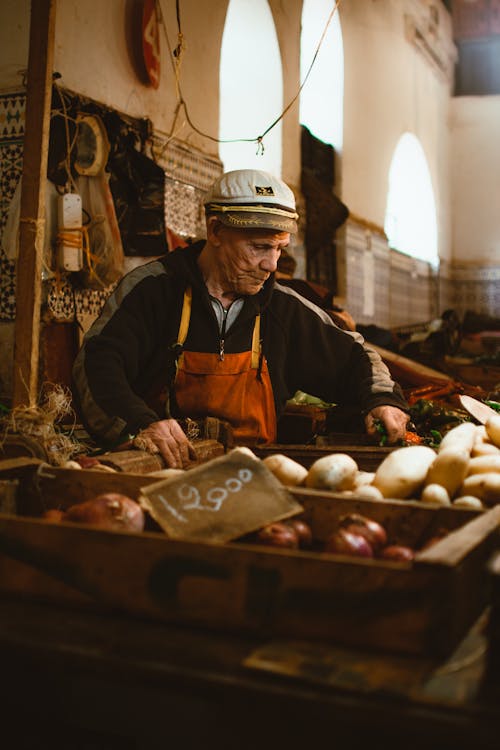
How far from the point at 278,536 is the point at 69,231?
379 cm

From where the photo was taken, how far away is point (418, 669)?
1.30 metres

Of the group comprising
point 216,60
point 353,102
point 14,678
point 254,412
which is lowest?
point 14,678

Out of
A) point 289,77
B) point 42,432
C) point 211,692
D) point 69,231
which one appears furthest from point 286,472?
point 289,77

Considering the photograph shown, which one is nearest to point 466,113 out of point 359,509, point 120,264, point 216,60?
point 216,60

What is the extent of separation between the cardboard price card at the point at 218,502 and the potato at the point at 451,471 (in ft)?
1.58

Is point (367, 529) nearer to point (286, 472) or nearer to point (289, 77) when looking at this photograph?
point (286, 472)

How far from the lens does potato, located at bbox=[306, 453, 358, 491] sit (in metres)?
2.14

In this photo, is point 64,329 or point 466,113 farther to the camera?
point 466,113

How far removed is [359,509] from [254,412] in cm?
183

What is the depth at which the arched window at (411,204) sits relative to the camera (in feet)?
42.5

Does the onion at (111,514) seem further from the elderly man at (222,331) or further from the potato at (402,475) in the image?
the elderly man at (222,331)

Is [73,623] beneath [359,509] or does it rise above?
beneath

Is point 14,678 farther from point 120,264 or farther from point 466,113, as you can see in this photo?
point 466,113

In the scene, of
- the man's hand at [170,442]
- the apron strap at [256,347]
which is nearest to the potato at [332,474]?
the man's hand at [170,442]
